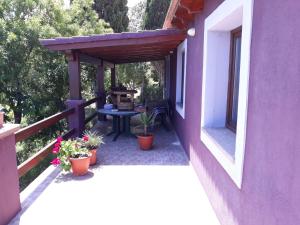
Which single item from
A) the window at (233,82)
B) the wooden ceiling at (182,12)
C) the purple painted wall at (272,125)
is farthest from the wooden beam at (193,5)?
the purple painted wall at (272,125)

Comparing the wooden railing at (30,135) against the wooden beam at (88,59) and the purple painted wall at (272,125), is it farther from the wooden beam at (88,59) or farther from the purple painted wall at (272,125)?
the purple painted wall at (272,125)

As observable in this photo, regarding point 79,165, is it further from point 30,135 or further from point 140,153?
point 140,153

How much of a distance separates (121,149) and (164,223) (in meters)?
2.91

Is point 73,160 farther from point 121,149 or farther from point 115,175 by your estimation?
point 121,149

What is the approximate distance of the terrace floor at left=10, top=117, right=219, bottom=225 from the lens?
295cm

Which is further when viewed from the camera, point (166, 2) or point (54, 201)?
point (166, 2)

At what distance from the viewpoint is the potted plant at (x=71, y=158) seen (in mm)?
4086

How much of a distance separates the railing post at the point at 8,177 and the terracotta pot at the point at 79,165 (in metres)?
1.14

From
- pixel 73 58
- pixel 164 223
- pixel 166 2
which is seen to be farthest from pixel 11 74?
pixel 166 2

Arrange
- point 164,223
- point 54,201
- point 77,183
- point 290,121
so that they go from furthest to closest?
1. point 77,183
2. point 54,201
3. point 164,223
4. point 290,121

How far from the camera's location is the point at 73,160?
4.06m

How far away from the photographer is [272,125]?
5.54 ft

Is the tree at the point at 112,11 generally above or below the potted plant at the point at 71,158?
above

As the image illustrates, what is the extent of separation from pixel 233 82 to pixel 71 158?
8.06ft
